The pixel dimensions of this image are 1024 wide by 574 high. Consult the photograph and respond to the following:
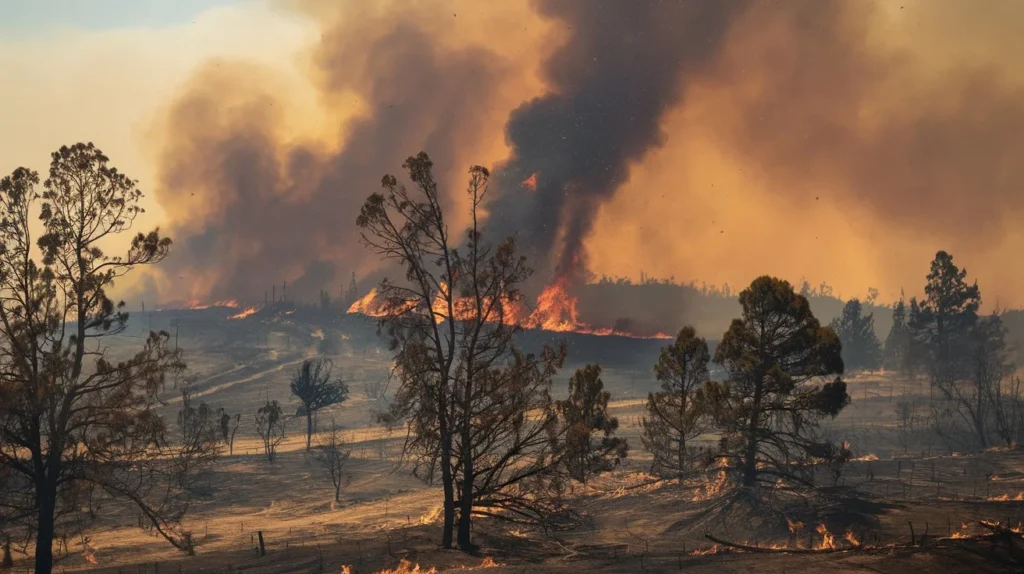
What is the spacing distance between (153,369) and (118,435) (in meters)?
2.02

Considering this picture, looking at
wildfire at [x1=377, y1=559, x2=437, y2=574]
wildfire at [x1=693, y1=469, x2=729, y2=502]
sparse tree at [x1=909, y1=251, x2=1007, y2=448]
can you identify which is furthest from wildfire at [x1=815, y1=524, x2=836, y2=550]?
sparse tree at [x1=909, y1=251, x2=1007, y2=448]

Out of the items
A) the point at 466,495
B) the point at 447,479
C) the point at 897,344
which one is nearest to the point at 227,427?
the point at 466,495

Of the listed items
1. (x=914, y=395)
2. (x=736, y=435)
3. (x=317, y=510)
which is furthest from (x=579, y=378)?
(x=914, y=395)

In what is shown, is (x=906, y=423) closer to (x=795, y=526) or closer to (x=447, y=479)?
(x=795, y=526)

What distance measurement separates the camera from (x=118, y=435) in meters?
20.2

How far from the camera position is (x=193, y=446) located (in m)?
23.5

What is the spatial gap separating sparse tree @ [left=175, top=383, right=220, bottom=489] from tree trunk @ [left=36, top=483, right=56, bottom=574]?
10.8ft

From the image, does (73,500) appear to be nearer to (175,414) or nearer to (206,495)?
(206,495)

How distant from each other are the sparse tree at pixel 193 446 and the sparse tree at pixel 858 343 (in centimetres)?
11309

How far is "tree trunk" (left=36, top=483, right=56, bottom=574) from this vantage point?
20.2 meters

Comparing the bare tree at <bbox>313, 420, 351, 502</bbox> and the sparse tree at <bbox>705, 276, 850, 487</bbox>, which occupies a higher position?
the sparse tree at <bbox>705, 276, 850, 487</bbox>

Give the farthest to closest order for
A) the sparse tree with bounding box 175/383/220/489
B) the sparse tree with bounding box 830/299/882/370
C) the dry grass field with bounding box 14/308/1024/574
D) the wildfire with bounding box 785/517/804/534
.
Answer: the sparse tree with bounding box 830/299/882/370 → the wildfire with bounding box 785/517/804/534 → the sparse tree with bounding box 175/383/220/489 → the dry grass field with bounding box 14/308/1024/574

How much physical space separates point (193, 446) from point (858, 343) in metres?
143

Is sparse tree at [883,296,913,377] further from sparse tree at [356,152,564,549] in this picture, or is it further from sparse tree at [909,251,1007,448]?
sparse tree at [356,152,564,549]
